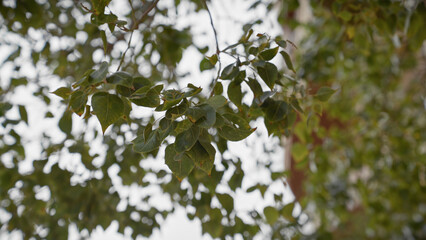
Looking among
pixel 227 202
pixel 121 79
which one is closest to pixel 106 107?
pixel 121 79

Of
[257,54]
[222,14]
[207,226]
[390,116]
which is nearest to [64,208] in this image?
[207,226]

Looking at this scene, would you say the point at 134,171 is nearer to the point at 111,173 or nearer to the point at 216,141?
the point at 111,173

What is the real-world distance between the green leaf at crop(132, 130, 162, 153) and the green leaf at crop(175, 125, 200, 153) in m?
0.03

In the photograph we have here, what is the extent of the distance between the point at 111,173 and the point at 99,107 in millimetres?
548

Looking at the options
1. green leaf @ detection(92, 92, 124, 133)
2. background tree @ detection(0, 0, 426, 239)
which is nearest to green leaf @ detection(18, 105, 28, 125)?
background tree @ detection(0, 0, 426, 239)

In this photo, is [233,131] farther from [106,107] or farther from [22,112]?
[22,112]

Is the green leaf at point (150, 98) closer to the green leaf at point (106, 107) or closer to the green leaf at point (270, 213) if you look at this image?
the green leaf at point (106, 107)

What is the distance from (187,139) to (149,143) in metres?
0.06

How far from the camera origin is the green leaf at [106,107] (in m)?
0.61

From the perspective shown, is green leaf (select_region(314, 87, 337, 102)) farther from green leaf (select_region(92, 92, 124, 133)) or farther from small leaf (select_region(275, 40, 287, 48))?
green leaf (select_region(92, 92, 124, 133))

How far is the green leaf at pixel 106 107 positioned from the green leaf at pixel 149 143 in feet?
0.17

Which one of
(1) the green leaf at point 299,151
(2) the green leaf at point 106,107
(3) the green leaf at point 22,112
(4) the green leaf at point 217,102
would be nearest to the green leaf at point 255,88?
(4) the green leaf at point 217,102

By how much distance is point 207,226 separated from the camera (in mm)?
1026

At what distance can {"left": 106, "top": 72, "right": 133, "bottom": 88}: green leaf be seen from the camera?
0.61m
